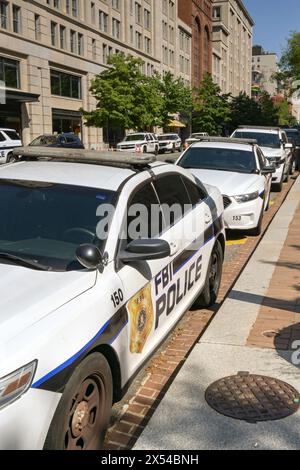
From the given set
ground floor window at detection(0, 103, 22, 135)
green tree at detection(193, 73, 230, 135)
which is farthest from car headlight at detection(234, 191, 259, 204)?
green tree at detection(193, 73, 230, 135)

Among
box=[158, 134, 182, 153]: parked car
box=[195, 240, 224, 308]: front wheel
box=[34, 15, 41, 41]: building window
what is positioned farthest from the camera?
box=[158, 134, 182, 153]: parked car

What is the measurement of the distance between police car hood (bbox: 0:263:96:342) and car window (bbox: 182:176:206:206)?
2.27 meters

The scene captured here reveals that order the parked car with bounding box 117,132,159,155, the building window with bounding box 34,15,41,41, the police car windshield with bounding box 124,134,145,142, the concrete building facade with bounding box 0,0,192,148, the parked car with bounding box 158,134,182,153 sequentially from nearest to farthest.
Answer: the concrete building facade with bounding box 0,0,192,148
the parked car with bounding box 117,132,159,155
the building window with bounding box 34,15,41,41
the police car windshield with bounding box 124,134,145,142
the parked car with bounding box 158,134,182,153

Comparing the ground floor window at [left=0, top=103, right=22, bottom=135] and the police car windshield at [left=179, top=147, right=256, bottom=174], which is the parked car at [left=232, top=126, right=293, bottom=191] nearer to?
the police car windshield at [left=179, top=147, right=256, bottom=174]

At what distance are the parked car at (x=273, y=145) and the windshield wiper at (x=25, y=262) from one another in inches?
489

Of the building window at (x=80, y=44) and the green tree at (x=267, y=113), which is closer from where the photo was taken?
the building window at (x=80, y=44)

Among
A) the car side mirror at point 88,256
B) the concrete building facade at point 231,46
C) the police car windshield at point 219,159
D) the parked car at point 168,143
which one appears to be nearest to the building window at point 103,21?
the parked car at point 168,143

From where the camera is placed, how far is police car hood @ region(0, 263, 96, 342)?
247cm

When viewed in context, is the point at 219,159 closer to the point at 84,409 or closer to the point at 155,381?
the point at 155,381

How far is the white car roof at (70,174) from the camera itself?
12.4ft

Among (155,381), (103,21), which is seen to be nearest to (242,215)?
(155,381)

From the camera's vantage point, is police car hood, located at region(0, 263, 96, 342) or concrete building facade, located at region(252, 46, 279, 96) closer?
police car hood, located at region(0, 263, 96, 342)

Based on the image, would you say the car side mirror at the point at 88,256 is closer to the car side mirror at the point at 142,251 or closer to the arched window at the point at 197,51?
the car side mirror at the point at 142,251
